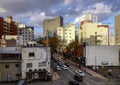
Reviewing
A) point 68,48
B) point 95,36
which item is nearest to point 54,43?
point 68,48

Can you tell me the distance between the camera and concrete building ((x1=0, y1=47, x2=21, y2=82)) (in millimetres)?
69125

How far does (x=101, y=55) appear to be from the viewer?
9969 centimetres

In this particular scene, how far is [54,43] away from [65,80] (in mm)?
80509

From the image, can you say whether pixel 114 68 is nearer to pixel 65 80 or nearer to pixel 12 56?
pixel 65 80

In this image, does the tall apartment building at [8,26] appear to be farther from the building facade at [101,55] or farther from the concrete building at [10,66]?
the concrete building at [10,66]

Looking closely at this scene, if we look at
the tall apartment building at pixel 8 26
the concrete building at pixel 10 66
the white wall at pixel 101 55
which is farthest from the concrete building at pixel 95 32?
the concrete building at pixel 10 66

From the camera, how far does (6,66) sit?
69.4 m

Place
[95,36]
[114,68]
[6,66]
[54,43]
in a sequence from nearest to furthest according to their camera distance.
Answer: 1. [6,66]
2. [114,68]
3. [54,43]
4. [95,36]

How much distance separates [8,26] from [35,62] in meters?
97.8

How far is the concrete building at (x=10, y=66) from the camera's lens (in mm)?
69125

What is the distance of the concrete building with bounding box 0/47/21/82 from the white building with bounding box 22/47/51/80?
1434 millimetres

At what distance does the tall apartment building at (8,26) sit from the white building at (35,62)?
84.2 metres

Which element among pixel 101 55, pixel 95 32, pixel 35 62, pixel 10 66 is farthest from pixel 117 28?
pixel 10 66

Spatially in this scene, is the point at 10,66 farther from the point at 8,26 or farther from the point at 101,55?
the point at 8,26
